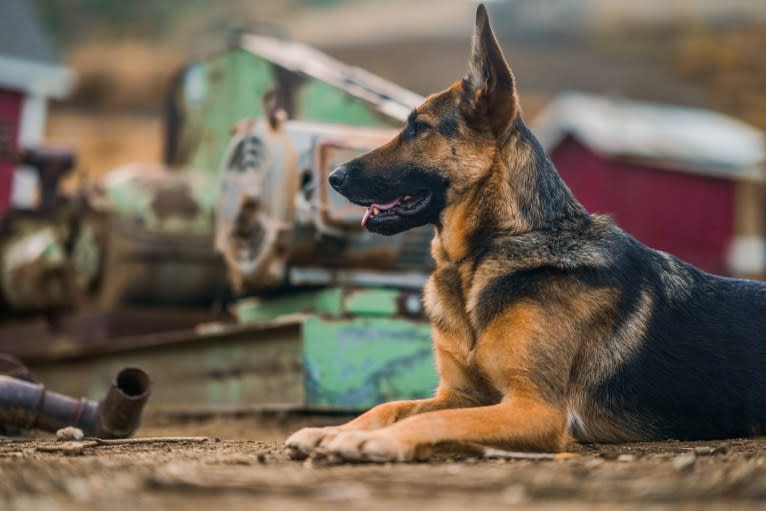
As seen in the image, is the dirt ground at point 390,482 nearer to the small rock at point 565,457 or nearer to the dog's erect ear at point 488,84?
the small rock at point 565,457

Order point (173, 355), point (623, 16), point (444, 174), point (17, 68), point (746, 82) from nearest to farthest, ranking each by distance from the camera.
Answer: point (444, 174)
point (173, 355)
point (17, 68)
point (746, 82)
point (623, 16)

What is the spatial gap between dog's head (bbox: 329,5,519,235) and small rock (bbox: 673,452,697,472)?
1.39m

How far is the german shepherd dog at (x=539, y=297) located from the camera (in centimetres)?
407

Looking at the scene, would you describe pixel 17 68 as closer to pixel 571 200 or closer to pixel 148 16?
pixel 571 200

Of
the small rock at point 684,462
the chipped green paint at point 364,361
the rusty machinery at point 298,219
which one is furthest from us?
the chipped green paint at point 364,361

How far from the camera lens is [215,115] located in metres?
9.07

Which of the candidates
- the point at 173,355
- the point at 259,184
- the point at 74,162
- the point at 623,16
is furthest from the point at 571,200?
the point at 623,16

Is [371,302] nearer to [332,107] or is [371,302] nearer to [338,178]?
[332,107]

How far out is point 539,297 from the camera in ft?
13.4

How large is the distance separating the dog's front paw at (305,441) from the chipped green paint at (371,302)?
9.06 feet

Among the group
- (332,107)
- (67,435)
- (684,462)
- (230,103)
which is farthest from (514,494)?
(230,103)

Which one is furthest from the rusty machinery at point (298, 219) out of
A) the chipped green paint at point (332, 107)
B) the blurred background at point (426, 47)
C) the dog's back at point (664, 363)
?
the blurred background at point (426, 47)

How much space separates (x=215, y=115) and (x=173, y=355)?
2435 millimetres

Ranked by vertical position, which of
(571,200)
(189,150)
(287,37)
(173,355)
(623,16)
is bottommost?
(173,355)
